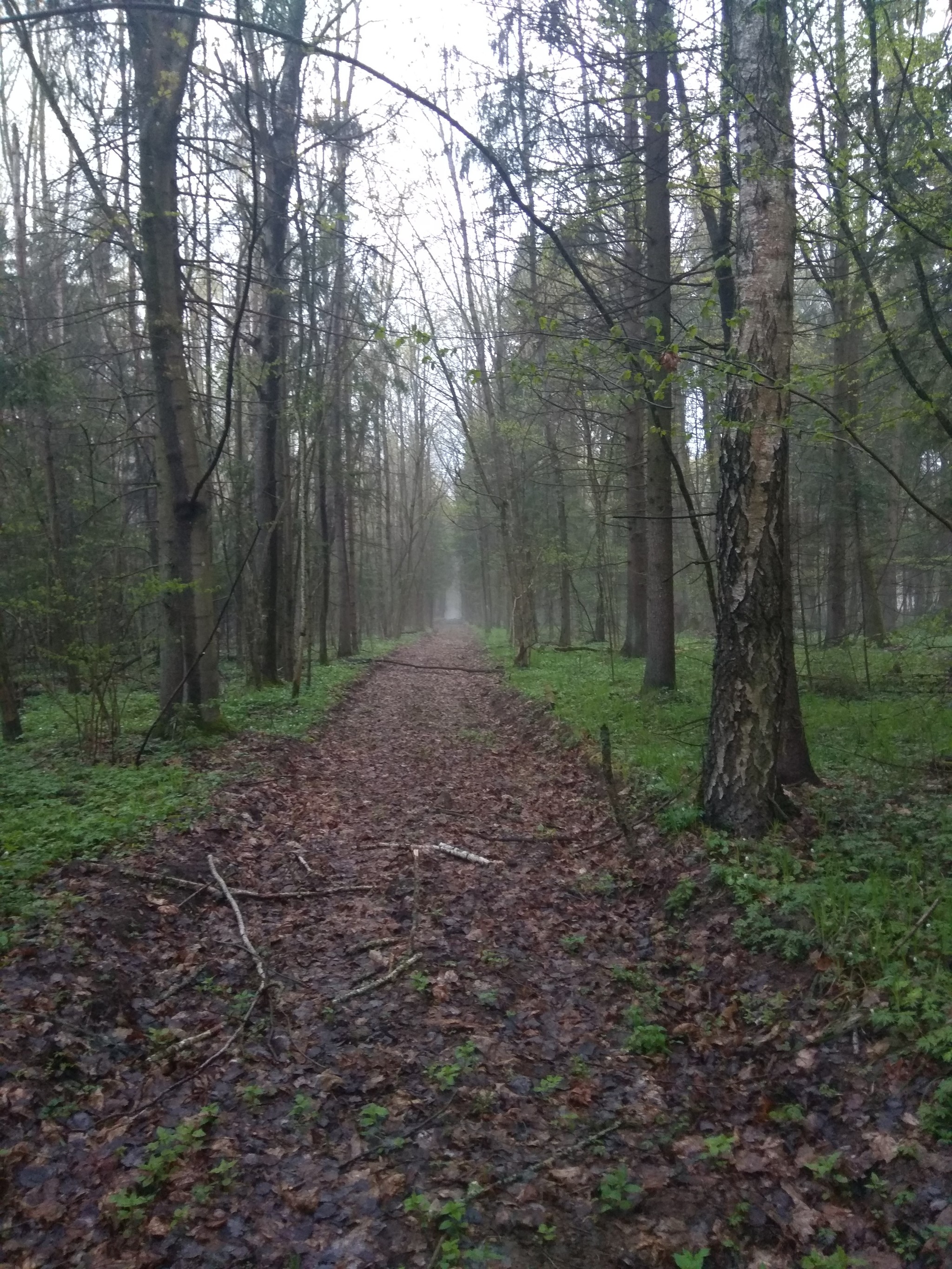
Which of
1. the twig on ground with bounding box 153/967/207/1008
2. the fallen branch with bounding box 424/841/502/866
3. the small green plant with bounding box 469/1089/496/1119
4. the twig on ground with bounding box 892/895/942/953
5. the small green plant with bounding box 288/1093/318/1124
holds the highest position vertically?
the twig on ground with bounding box 892/895/942/953

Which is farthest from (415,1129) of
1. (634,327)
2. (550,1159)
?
(634,327)

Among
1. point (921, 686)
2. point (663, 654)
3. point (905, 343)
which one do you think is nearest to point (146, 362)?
point (663, 654)

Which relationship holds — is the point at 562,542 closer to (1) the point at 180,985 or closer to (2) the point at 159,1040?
(1) the point at 180,985

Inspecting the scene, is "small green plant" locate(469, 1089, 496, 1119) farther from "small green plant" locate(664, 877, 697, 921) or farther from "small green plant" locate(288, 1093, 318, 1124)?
"small green plant" locate(664, 877, 697, 921)

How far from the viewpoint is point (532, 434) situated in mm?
21453

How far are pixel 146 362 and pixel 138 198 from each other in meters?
8.26

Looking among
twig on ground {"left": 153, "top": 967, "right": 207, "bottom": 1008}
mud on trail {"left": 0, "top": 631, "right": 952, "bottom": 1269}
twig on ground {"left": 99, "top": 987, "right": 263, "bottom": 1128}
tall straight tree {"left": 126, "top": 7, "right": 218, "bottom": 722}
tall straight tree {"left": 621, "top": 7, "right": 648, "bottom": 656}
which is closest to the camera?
mud on trail {"left": 0, "top": 631, "right": 952, "bottom": 1269}

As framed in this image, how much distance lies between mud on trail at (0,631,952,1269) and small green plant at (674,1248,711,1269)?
0.04 metres

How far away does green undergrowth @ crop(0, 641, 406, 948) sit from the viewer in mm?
5973

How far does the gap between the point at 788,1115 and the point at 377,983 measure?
2522 mm

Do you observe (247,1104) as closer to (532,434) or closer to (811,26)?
(811,26)

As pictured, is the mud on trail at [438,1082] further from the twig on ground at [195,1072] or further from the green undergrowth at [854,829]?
the green undergrowth at [854,829]

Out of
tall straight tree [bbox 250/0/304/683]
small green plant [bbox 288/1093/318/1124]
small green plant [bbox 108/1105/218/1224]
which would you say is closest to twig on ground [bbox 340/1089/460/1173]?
small green plant [bbox 288/1093/318/1124]

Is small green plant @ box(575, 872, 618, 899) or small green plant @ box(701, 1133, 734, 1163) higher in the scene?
small green plant @ box(575, 872, 618, 899)
